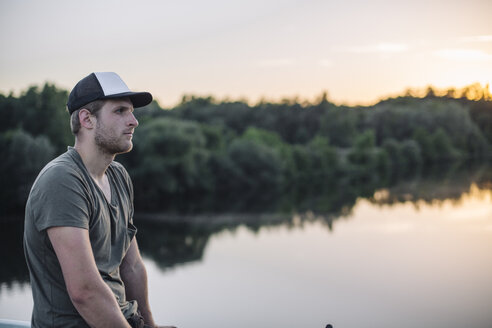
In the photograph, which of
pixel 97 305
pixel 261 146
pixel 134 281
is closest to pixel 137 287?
pixel 134 281

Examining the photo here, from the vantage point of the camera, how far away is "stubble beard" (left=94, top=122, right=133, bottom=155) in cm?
142

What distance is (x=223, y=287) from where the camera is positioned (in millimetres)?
15102

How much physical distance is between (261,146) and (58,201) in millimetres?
29979

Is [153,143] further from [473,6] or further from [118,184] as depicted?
[118,184]

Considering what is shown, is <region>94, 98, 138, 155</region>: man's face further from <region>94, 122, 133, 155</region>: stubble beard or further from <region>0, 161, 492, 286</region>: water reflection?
<region>0, 161, 492, 286</region>: water reflection

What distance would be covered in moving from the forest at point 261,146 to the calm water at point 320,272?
350cm

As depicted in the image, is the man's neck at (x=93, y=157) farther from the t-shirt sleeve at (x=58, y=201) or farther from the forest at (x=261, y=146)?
the forest at (x=261, y=146)

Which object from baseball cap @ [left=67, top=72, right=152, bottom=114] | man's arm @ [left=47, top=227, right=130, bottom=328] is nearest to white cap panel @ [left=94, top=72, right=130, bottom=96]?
baseball cap @ [left=67, top=72, right=152, bottom=114]

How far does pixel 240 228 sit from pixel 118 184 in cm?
2195

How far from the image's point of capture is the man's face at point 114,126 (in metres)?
1.42

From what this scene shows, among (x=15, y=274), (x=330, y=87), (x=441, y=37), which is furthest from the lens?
(x=330, y=87)

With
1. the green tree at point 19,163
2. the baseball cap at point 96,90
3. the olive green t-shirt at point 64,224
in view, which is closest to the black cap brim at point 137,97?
the baseball cap at point 96,90

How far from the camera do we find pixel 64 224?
121 cm

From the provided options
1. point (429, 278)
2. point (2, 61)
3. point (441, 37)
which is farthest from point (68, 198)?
point (441, 37)
